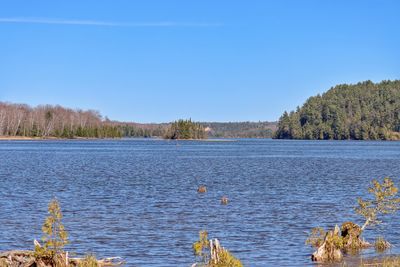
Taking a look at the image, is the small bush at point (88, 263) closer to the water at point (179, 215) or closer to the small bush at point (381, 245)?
the water at point (179, 215)

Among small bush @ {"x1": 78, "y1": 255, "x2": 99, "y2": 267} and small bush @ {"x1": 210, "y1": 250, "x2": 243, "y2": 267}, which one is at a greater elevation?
small bush @ {"x1": 210, "y1": 250, "x2": 243, "y2": 267}

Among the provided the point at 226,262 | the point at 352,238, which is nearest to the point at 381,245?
the point at 352,238

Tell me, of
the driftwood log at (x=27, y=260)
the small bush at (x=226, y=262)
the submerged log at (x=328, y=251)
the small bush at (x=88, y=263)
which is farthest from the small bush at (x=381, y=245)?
the small bush at (x=88, y=263)

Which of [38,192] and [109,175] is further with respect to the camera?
[109,175]

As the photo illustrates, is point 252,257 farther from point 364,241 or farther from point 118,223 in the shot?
point 118,223

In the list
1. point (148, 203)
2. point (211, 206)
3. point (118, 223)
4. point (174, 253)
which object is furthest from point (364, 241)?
point (148, 203)

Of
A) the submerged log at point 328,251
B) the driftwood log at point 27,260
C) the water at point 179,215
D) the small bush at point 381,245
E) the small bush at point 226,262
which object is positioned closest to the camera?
the small bush at point 226,262

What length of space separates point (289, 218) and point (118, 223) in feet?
29.2

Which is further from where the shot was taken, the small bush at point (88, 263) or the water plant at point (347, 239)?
the water plant at point (347, 239)

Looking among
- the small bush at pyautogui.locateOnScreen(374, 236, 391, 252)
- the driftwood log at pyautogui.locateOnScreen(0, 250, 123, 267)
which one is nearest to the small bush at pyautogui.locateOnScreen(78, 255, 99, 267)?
the driftwood log at pyautogui.locateOnScreen(0, 250, 123, 267)

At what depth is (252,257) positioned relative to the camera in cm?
2530

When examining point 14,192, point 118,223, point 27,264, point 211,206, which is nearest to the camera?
point 27,264

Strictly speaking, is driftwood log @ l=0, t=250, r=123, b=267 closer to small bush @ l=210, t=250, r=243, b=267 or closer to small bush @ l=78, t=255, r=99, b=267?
small bush @ l=78, t=255, r=99, b=267

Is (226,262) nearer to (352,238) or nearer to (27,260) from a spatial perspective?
(27,260)
